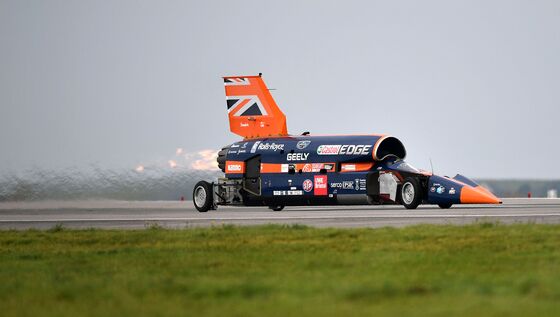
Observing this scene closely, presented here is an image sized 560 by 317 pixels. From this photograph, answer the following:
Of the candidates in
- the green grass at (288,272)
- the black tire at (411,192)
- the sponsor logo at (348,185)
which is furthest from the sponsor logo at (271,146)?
the green grass at (288,272)

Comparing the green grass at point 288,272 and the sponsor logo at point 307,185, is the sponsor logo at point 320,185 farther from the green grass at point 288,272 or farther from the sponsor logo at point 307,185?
the green grass at point 288,272

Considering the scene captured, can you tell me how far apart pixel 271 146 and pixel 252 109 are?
415 centimetres

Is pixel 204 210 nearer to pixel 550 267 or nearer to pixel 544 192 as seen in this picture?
pixel 550 267

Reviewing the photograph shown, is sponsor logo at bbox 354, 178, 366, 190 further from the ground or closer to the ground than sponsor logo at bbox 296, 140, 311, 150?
closer to the ground

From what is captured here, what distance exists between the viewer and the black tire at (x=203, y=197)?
170 feet

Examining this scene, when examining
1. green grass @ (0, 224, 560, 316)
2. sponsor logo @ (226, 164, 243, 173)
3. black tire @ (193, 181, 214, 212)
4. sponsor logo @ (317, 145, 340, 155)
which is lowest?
green grass @ (0, 224, 560, 316)

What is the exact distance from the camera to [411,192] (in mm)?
45406

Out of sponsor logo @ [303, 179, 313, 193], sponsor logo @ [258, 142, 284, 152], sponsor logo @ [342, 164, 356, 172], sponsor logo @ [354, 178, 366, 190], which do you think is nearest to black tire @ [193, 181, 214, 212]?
sponsor logo @ [258, 142, 284, 152]

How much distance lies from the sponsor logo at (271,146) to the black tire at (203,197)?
3.18 meters

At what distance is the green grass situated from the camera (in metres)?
14.4

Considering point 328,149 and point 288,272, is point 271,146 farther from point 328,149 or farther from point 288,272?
point 288,272

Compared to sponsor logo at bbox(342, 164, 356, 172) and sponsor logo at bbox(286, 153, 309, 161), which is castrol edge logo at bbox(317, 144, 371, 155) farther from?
sponsor logo at bbox(286, 153, 309, 161)

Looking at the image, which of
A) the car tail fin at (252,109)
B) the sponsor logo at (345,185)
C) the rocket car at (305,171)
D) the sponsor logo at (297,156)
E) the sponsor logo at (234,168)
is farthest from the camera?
the car tail fin at (252,109)

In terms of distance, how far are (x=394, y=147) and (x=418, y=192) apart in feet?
13.8
